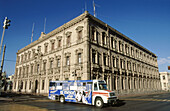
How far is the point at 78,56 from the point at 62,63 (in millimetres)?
4595

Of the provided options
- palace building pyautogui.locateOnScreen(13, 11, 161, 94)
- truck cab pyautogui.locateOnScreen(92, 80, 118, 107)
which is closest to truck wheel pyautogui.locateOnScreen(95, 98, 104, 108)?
truck cab pyautogui.locateOnScreen(92, 80, 118, 107)

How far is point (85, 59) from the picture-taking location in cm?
2159

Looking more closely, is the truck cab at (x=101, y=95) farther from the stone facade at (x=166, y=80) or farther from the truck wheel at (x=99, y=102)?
the stone facade at (x=166, y=80)

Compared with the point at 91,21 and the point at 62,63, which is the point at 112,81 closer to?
the point at 62,63

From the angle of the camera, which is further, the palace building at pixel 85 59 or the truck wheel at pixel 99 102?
the palace building at pixel 85 59

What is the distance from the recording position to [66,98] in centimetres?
1508

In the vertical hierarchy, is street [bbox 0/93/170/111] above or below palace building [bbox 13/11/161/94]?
below

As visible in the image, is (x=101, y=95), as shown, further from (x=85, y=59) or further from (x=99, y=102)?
(x=85, y=59)

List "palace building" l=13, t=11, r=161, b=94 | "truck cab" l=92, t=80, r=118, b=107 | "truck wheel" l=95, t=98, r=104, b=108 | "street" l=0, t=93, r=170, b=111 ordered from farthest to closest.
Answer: "palace building" l=13, t=11, r=161, b=94 → "truck wheel" l=95, t=98, r=104, b=108 → "truck cab" l=92, t=80, r=118, b=107 → "street" l=0, t=93, r=170, b=111

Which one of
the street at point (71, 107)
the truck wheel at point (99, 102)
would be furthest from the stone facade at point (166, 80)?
the truck wheel at point (99, 102)

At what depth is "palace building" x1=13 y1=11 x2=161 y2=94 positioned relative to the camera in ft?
75.6

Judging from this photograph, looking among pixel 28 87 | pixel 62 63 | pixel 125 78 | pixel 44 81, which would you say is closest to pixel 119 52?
pixel 125 78

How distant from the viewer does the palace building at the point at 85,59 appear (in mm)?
23047

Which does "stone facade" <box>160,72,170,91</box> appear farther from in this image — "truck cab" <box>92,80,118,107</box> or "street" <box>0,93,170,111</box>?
"truck cab" <box>92,80,118,107</box>
